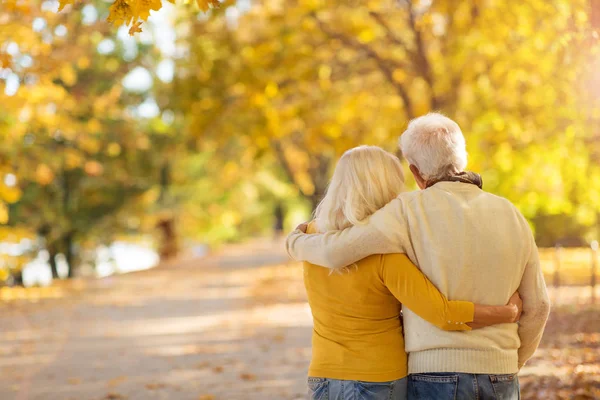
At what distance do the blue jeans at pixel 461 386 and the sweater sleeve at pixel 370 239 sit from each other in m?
0.48

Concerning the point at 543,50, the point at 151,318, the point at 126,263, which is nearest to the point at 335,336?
the point at 543,50

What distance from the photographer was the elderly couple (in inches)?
118

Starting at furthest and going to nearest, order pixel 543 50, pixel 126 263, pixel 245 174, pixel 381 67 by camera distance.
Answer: pixel 126 263 → pixel 245 174 → pixel 381 67 → pixel 543 50

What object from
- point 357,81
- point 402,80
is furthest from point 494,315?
point 357,81

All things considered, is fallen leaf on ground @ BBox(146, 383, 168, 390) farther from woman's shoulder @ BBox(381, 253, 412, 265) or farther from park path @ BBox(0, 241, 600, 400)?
woman's shoulder @ BBox(381, 253, 412, 265)

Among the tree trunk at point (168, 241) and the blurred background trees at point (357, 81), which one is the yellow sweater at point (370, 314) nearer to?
the blurred background trees at point (357, 81)

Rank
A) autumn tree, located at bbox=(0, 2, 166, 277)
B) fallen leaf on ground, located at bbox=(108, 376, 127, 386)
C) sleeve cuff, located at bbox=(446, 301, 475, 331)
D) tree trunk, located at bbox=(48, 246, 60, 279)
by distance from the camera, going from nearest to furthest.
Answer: sleeve cuff, located at bbox=(446, 301, 475, 331) < fallen leaf on ground, located at bbox=(108, 376, 127, 386) < autumn tree, located at bbox=(0, 2, 166, 277) < tree trunk, located at bbox=(48, 246, 60, 279)

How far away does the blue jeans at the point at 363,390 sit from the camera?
3.07 m

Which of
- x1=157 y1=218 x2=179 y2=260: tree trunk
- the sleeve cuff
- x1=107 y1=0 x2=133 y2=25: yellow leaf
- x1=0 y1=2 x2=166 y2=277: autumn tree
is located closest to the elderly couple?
the sleeve cuff

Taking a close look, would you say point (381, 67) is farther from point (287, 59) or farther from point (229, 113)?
point (229, 113)

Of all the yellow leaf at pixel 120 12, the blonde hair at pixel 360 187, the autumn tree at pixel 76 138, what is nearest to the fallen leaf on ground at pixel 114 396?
the yellow leaf at pixel 120 12

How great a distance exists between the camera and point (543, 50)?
12.5m

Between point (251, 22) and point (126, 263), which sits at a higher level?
point (251, 22)

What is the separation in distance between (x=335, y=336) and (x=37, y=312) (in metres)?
14.0
